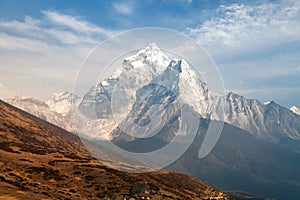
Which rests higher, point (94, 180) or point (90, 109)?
point (90, 109)

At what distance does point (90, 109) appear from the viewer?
239ft

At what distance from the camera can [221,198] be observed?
5822 inches

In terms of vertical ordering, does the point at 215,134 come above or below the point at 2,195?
above

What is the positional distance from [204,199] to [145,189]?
2046 inches

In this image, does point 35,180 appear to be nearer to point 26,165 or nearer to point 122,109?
point 26,165

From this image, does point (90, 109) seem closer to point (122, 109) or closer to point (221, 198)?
point (122, 109)

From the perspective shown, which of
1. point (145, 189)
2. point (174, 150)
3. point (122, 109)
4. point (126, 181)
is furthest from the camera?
point (126, 181)

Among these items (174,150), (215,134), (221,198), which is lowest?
(221,198)

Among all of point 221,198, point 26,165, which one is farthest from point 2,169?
point 221,198

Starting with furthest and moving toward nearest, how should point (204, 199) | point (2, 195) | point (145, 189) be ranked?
point (204, 199) → point (145, 189) → point (2, 195)

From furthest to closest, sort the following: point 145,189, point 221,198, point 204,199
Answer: point 221,198
point 204,199
point 145,189

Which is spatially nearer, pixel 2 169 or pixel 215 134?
pixel 215 134

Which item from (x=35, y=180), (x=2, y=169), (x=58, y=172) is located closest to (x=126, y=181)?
(x=58, y=172)

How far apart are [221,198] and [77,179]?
7021 centimetres
